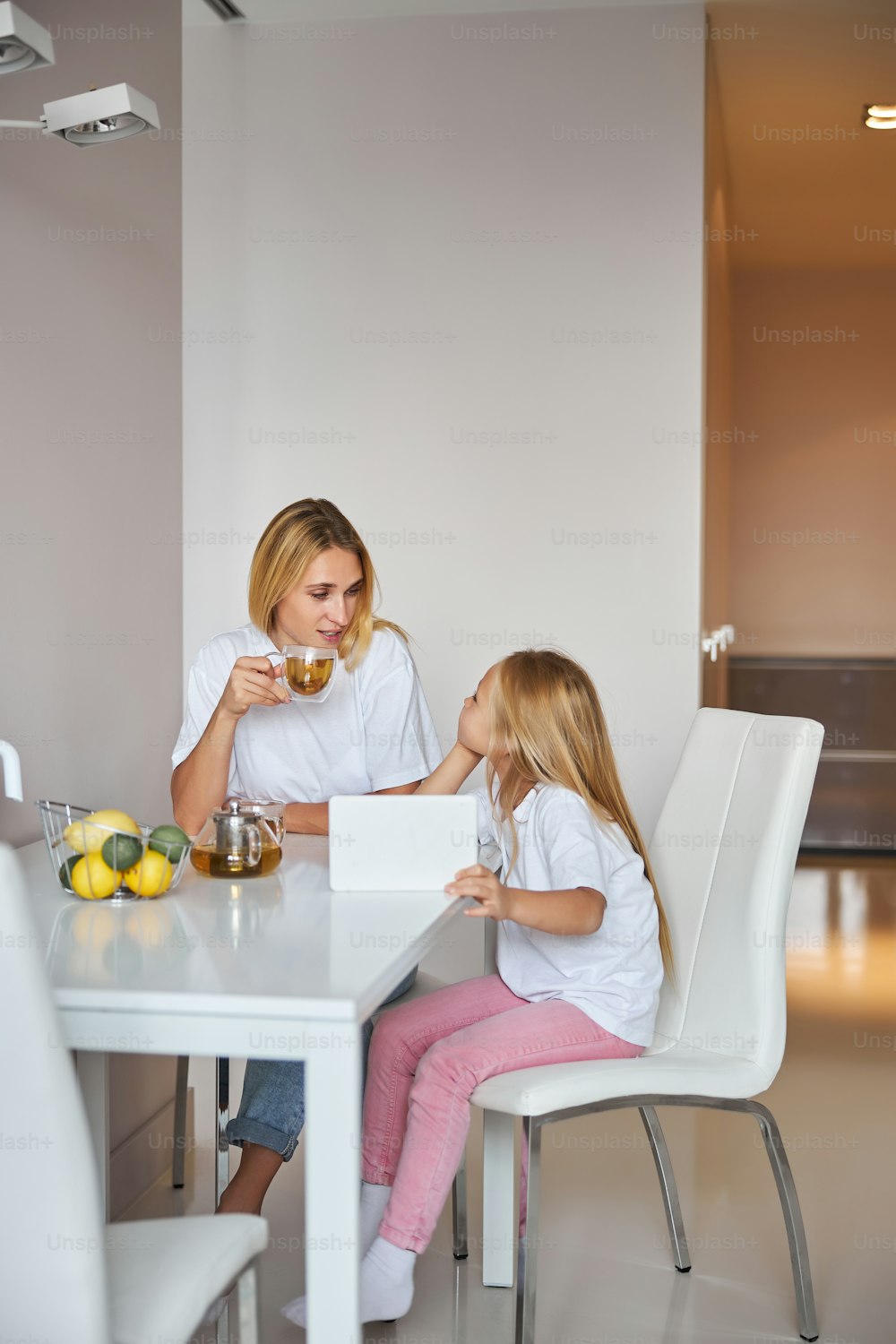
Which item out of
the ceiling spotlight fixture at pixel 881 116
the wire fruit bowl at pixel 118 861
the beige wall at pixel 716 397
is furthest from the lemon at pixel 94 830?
the ceiling spotlight fixture at pixel 881 116

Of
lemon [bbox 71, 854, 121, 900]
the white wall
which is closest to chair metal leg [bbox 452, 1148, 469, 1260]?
lemon [bbox 71, 854, 121, 900]

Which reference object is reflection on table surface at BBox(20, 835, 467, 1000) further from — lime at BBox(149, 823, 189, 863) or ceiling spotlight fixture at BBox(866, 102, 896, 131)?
ceiling spotlight fixture at BBox(866, 102, 896, 131)

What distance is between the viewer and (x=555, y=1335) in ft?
6.12

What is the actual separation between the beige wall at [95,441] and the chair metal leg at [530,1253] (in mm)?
912

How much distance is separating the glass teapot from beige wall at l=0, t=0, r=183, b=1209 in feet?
1.31

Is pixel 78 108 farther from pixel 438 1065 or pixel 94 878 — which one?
pixel 438 1065

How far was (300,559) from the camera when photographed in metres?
2.12

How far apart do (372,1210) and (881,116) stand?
13.4 ft

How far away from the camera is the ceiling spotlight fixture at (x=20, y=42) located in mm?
1479

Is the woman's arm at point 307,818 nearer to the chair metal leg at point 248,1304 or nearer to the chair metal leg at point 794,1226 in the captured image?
the chair metal leg at point 794,1226

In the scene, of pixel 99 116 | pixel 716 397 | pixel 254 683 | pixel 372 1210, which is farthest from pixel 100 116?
pixel 716 397

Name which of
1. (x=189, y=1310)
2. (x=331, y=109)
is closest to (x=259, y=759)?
(x=189, y=1310)

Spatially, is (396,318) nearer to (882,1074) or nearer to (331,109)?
(331,109)

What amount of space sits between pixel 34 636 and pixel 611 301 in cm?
160
